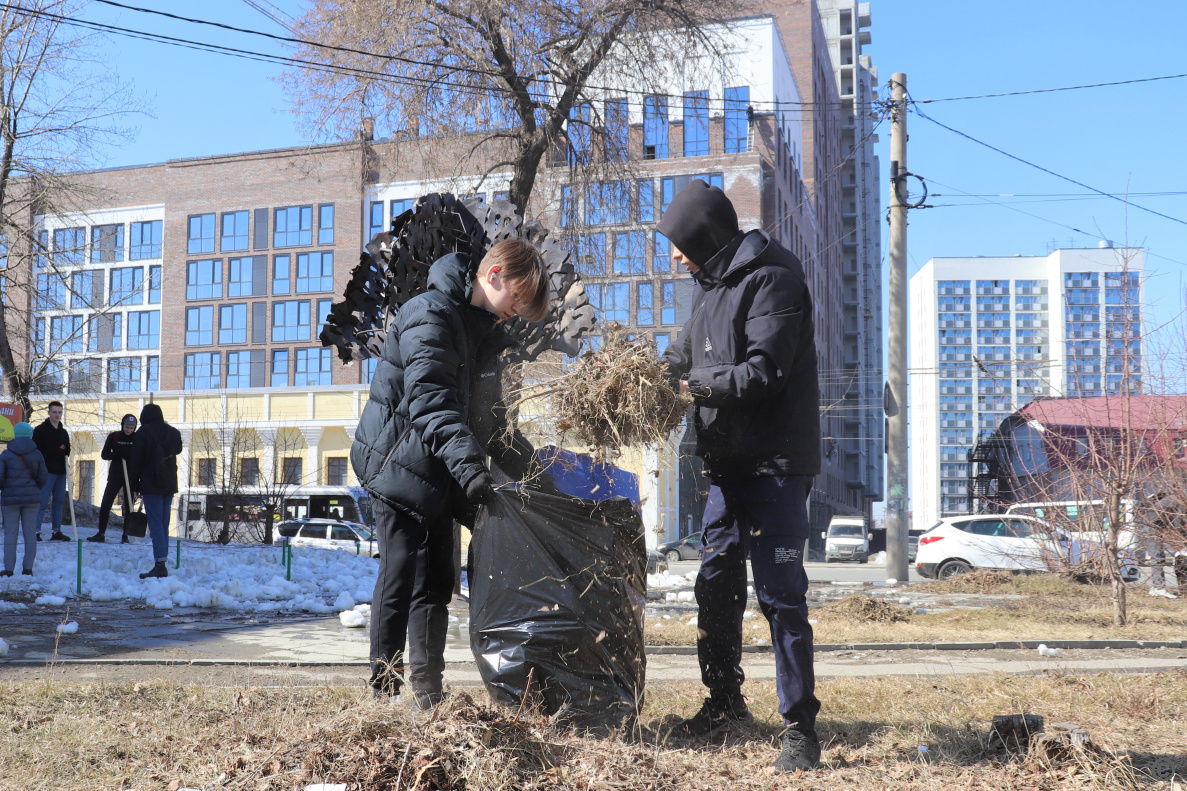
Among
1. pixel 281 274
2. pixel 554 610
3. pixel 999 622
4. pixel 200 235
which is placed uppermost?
pixel 200 235

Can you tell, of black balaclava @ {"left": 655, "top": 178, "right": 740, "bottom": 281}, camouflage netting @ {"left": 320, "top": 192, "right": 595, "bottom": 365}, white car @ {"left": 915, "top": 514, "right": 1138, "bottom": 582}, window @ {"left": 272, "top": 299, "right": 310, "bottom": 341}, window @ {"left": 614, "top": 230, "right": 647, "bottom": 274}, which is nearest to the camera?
black balaclava @ {"left": 655, "top": 178, "right": 740, "bottom": 281}

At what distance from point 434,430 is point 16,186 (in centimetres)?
2055

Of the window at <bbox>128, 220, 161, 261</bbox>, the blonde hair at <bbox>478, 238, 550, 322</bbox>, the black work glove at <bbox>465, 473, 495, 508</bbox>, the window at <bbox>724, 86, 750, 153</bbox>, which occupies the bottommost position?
the black work glove at <bbox>465, 473, 495, 508</bbox>

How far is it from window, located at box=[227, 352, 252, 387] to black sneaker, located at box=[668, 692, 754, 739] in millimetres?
51539

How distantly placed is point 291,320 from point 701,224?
50476 millimetres

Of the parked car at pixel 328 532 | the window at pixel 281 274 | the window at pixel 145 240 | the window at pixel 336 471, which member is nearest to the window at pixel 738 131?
the window at pixel 336 471

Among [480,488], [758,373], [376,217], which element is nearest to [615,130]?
[758,373]

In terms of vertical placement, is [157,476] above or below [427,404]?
below

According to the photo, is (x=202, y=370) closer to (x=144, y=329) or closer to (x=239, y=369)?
(x=239, y=369)

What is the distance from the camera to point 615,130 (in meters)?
13.9

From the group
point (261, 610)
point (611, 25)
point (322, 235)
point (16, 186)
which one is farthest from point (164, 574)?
point (322, 235)

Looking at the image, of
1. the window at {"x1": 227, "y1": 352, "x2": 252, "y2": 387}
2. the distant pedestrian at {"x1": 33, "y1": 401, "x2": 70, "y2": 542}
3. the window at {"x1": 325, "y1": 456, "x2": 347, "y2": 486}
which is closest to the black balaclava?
the distant pedestrian at {"x1": 33, "y1": 401, "x2": 70, "y2": 542}

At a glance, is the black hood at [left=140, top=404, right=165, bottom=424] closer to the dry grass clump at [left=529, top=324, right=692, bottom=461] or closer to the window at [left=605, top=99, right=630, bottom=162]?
the window at [left=605, top=99, right=630, bottom=162]

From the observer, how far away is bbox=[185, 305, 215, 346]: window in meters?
52.5
